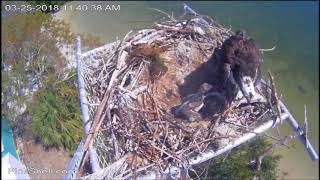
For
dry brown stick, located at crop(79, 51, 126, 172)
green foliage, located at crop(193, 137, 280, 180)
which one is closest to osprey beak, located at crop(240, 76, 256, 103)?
green foliage, located at crop(193, 137, 280, 180)

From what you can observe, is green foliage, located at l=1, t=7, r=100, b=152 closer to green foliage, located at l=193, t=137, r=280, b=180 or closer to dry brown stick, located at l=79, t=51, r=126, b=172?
dry brown stick, located at l=79, t=51, r=126, b=172

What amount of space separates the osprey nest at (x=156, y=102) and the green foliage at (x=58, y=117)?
1121mm

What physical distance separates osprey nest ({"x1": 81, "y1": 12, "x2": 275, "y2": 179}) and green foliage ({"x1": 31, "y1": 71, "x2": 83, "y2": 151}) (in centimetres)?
112

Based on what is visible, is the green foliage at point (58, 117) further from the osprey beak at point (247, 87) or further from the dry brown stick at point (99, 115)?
the osprey beak at point (247, 87)

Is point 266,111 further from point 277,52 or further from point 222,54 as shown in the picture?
point 277,52

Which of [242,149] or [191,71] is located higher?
[191,71]

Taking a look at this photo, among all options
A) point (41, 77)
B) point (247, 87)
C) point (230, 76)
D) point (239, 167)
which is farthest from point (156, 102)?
point (41, 77)

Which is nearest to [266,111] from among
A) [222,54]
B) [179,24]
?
[222,54]

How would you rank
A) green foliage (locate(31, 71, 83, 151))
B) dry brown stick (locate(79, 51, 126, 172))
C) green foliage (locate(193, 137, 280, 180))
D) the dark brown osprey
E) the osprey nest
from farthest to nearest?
green foliage (locate(31, 71, 83, 151))
green foliage (locate(193, 137, 280, 180))
the dark brown osprey
the osprey nest
dry brown stick (locate(79, 51, 126, 172))

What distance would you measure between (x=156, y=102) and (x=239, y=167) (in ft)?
4.00

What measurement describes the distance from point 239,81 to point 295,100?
3070 mm

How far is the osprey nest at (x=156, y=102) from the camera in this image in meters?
3.42

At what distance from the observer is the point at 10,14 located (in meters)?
4.76

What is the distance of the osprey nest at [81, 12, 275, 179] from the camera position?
3.42m
